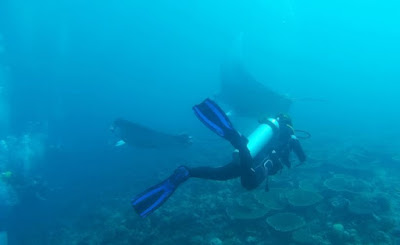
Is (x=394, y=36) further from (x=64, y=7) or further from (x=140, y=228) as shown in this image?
(x=140, y=228)

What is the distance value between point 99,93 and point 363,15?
11556 centimetres

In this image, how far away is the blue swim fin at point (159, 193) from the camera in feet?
20.4

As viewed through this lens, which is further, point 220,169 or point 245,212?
point 245,212

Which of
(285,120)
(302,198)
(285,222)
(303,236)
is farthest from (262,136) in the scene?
(302,198)

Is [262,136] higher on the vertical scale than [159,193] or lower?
higher

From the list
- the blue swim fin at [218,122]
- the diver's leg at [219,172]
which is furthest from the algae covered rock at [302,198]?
the blue swim fin at [218,122]

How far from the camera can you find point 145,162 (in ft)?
60.3

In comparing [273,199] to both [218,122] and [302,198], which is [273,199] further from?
[218,122]

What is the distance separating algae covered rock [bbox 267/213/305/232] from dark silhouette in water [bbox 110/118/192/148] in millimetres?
9116

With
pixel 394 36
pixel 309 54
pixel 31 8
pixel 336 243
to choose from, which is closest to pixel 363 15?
pixel 394 36

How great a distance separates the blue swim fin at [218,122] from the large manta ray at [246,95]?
1407cm

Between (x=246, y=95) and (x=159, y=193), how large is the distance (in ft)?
51.5

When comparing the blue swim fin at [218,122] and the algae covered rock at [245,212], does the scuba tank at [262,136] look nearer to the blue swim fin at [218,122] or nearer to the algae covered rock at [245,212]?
the blue swim fin at [218,122]

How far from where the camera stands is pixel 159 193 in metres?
6.32
